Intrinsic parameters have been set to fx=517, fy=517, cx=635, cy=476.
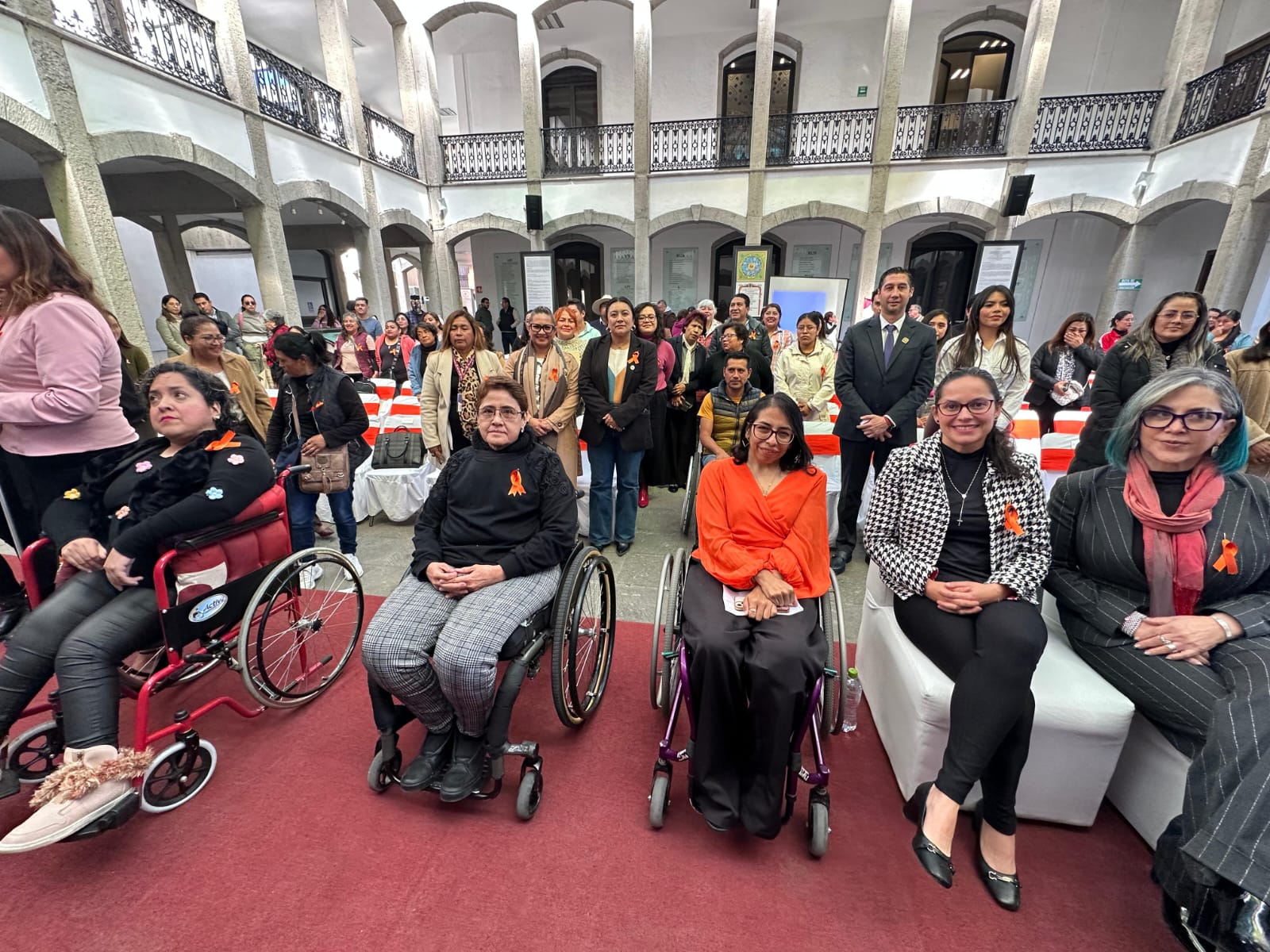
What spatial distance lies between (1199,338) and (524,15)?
10.7 m

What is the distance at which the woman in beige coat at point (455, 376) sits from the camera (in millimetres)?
3152

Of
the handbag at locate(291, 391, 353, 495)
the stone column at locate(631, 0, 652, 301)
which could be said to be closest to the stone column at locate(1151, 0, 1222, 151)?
the stone column at locate(631, 0, 652, 301)

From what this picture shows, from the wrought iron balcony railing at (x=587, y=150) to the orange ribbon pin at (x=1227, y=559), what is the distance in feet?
34.3

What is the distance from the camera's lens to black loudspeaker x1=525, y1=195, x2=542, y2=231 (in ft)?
32.2

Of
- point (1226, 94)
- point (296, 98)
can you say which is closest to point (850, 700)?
point (296, 98)

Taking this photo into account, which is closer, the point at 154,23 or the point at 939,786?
the point at 939,786

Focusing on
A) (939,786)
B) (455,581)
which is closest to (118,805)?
(455,581)

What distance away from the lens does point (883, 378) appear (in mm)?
2957

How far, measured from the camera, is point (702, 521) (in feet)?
6.31

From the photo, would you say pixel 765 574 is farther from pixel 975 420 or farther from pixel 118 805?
pixel 118 805

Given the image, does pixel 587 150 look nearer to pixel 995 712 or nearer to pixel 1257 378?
pixel 1257 378

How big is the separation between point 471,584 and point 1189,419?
2241mm

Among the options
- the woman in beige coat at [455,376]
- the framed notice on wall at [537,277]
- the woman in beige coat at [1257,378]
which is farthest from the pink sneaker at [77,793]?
the framed notice on wall at [537,277]

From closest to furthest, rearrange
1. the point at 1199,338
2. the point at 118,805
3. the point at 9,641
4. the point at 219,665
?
the point at 118,805 < the point at 9,641 < the point at 219,665 < the point at 1199,338
